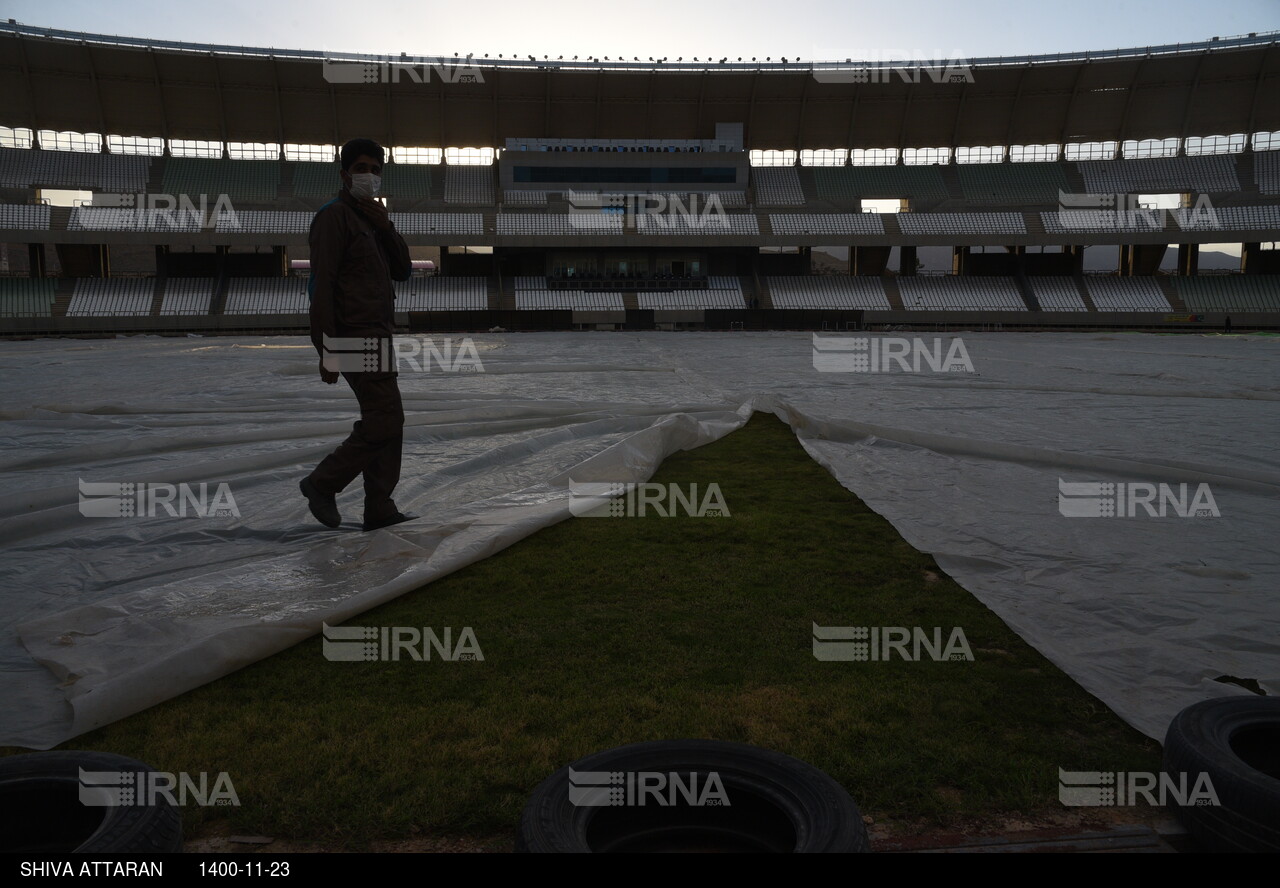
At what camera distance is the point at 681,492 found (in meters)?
5.88

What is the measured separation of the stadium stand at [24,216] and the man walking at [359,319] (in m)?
37.6

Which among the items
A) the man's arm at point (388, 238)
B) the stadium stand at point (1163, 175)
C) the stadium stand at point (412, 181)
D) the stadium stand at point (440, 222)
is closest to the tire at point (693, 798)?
the man's arm at point (388, 238)

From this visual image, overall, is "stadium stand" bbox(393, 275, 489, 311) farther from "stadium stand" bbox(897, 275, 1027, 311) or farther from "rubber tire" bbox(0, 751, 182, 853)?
"rubber tire" bbox(0, 751, 182, 853)

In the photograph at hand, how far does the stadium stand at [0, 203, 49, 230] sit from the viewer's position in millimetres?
33500

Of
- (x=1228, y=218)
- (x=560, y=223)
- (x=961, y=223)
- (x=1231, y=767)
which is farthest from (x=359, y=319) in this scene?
(x=1228, y=218)

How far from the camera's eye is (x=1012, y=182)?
40.4 metres

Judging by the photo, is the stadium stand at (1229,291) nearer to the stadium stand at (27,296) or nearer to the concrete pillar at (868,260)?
the concrete pillar at (868,260)

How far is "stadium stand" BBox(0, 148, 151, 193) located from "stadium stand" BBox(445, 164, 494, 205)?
520 inches

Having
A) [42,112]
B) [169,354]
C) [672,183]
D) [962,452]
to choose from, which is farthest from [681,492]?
[42,112]

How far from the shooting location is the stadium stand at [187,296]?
34156mm

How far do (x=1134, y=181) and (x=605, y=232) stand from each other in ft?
81.2

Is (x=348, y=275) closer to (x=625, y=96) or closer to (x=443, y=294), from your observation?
(x=443, y=294)

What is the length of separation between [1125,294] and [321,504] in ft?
133

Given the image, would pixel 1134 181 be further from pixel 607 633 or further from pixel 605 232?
pixel 607 633
